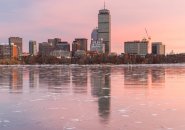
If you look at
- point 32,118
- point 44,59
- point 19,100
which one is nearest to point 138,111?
point 32,118

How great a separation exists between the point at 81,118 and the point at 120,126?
166 centimetres

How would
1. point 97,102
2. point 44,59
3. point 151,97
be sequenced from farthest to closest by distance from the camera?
point 44,59
point 151,97
point 97,102

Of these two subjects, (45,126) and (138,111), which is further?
(138,111)

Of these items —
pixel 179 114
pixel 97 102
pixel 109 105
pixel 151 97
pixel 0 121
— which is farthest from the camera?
pixel 151 97

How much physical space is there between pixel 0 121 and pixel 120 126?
3343 millimetres

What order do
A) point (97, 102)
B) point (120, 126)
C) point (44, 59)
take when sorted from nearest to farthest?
point (120, 126) → point (97, 102) → point (44, 59)

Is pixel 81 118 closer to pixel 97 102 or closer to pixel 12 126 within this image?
pixel 12 126

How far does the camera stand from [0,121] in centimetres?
1077

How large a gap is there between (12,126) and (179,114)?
5028 mm

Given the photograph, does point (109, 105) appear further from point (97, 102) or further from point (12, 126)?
point (12, 126)

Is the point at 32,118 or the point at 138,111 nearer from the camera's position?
the point at 32,118

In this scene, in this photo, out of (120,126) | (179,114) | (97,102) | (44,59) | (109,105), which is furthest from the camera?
(44,59)

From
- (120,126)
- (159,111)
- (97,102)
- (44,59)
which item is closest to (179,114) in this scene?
(159,111)

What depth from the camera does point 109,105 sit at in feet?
45.5
